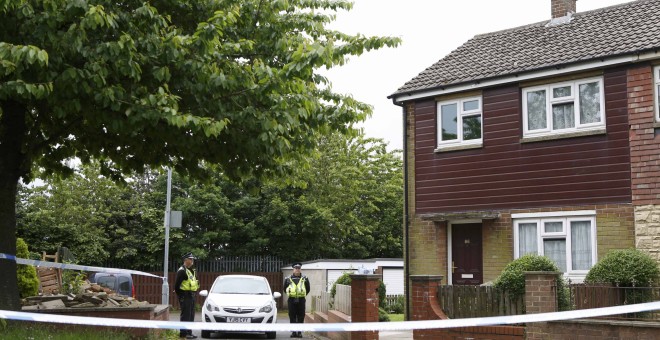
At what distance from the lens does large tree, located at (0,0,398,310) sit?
30.0 feet

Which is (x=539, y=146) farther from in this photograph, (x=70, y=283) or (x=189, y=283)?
(x=70, y=283)

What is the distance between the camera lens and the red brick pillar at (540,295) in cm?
1255

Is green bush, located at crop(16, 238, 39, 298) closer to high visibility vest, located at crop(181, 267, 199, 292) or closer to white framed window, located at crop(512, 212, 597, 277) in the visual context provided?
high visibility vest, located at crop(181, 267, 199, 292)

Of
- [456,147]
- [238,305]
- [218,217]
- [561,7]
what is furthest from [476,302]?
[218,217]

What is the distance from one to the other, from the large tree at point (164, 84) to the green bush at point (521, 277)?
177 inches

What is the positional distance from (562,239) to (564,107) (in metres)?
2.87

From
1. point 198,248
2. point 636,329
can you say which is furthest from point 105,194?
point 636,329

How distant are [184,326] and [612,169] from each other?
11.4 meters

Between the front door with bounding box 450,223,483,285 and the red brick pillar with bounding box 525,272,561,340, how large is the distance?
5.46 m

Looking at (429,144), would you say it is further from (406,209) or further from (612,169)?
(612,169)

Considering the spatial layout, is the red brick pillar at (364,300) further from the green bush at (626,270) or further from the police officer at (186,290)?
Result: the green bush at (626,270)

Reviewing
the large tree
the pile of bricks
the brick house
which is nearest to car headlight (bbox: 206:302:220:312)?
the pile of bricks

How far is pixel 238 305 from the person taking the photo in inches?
714

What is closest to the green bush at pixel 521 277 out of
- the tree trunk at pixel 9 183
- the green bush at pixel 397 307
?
the tree trunk at pixel 9 183
